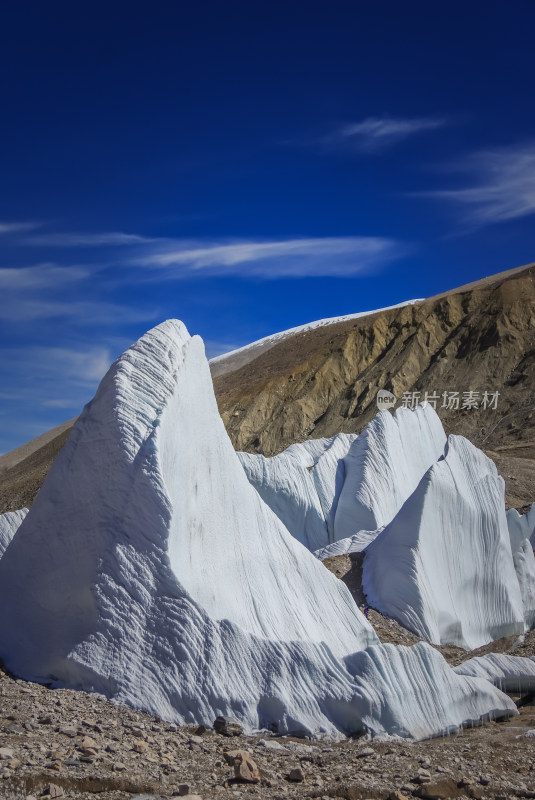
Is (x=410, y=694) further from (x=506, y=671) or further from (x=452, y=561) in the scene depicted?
(x=452, y=561)

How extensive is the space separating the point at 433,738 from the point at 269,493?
9.80 metres

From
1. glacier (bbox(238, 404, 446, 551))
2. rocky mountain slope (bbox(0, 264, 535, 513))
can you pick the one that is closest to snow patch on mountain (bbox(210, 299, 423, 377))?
rocky mountain slope (bbox(0, 264, 535, 513))

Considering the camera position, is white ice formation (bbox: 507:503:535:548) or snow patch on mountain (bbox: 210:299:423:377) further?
snow patch on mountain (bbox: 210:299:423:377)

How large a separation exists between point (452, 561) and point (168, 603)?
5.72 meters

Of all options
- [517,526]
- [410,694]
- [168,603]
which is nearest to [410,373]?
[517,526]

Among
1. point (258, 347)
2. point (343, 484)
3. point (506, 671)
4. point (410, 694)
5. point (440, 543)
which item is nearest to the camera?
point (410, 694)

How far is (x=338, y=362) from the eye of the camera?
51406 mm

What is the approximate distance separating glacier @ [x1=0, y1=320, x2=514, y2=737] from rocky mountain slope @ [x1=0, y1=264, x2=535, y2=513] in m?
33.1

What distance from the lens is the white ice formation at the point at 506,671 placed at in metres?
6.86

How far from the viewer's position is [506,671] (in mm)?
7004

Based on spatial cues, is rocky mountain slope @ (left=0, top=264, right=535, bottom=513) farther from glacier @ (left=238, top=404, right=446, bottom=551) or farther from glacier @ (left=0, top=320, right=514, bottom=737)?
glacier @ (left=0, top=320, right=514, bottom=737)

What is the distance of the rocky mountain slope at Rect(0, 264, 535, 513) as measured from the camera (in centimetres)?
4200

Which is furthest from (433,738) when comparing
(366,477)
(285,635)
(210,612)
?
(366,477)

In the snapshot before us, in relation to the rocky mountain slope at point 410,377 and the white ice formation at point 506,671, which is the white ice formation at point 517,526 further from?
the rocky mountain slope at point 410,377
